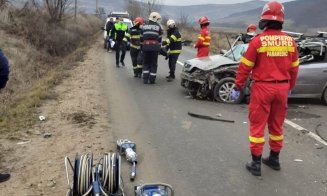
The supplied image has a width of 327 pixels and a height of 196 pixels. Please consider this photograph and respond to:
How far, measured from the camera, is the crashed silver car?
9523mm

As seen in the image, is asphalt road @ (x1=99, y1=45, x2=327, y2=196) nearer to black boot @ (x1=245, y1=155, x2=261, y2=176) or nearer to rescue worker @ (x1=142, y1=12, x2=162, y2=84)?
black boot @ (x1=245, y1=155, x2=261, y2=176)

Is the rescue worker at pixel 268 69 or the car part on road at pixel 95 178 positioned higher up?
the rescue worker at pixel 268 69

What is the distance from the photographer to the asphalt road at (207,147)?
16.7ft

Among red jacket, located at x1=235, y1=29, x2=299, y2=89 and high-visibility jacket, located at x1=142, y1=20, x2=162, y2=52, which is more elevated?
red jacket, located at x1=235, y1=29, x2=299, y2=89

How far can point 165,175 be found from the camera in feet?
17.4

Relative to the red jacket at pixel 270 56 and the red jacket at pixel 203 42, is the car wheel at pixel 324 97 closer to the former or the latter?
the red jacket at pixel 203 42

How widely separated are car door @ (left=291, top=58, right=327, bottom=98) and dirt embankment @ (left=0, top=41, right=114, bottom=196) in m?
4.31

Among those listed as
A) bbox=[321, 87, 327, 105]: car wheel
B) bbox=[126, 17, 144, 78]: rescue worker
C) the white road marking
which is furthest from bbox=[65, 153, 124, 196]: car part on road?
bbox=[126, 17, 144, 78]: rescue worker

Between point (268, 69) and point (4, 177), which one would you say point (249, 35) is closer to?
point (268, 69)

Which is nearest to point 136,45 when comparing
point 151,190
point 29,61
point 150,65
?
point 150,65

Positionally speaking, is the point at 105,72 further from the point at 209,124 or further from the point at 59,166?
the point at 59,166

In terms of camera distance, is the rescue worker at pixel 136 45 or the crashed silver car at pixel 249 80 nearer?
the crashed silver car at pixel 249 80

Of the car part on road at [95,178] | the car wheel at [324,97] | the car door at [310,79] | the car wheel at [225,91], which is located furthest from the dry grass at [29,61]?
the car wheel at [324,97]

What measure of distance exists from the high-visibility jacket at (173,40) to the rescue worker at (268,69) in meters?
6.83
